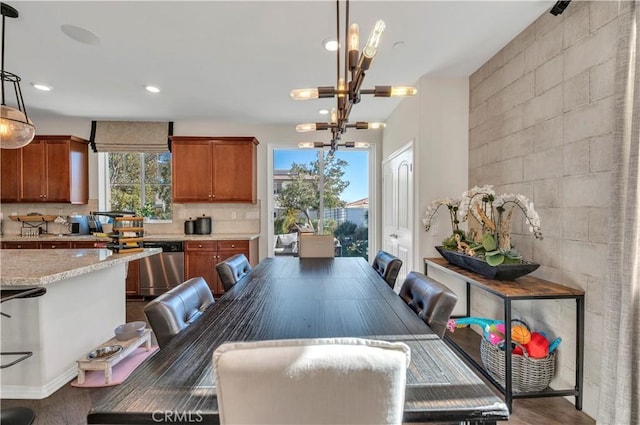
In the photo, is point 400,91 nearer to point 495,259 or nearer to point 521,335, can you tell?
point 495,259

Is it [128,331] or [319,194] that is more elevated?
[319,194]

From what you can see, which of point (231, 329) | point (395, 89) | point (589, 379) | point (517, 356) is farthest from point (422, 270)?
point (231, 329)

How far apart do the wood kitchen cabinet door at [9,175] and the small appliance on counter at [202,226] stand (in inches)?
98.2

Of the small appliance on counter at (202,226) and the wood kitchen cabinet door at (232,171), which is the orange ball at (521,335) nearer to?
the wood kitchen cabinet door at (232,171)

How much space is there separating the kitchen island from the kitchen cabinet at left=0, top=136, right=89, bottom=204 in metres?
2.39

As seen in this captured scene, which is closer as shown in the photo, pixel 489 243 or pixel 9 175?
pixel 489 243

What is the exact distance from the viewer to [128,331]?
251cm

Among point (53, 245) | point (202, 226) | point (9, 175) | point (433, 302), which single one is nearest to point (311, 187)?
point (202, 226)

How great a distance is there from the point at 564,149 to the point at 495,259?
0.87 m

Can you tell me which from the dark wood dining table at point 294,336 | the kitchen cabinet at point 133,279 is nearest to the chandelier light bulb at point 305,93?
the dark wood dining table at point 294,336

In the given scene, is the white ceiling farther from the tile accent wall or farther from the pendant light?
the pendant light

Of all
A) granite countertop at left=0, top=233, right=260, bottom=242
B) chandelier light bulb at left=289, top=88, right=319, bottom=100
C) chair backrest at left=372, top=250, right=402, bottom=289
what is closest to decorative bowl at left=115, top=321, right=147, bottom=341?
granite countertop at left=0, top=233, right=260, bottom=242

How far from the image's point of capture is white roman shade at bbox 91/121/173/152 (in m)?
4.60

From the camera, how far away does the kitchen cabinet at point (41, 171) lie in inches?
168
